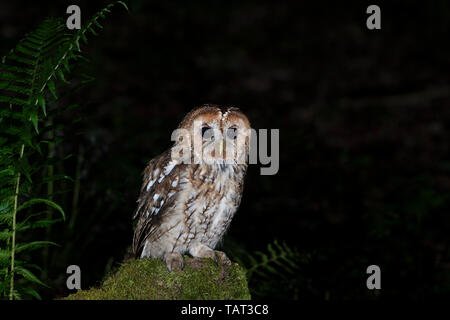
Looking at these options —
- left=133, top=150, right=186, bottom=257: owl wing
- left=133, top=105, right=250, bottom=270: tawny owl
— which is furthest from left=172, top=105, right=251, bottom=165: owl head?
left=133, top=150, right=186, bottom=257: owl wing

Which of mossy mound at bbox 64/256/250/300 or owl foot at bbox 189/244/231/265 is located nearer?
mossy mound at bbox 64/256/250/300

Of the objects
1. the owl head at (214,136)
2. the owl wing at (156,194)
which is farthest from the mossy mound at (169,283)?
the owl head at (214,136)

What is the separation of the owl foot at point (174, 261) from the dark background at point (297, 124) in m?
0.94

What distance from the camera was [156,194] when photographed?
9.48 ft

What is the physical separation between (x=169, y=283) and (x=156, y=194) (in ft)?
1.83

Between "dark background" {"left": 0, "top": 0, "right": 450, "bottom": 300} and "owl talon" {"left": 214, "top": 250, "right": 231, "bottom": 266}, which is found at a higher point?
"dark background" {"left": 0, "top": 0, "right": 450, "bottom": 300}

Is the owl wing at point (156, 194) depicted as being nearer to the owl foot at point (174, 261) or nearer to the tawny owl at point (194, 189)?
the tawny owl at point (194, 189)

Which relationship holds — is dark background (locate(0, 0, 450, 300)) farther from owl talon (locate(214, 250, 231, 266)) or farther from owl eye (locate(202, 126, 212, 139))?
owl eye (locate(202, 126, 212, 139))

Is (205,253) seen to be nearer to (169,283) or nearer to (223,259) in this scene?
(223,259)

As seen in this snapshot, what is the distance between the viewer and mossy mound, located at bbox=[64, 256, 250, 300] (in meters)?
2.49

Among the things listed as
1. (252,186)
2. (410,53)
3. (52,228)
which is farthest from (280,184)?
(410,53)

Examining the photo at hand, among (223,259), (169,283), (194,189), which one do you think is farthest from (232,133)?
(169,283)

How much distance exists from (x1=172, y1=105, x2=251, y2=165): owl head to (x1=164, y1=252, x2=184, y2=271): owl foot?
0.54 meters
